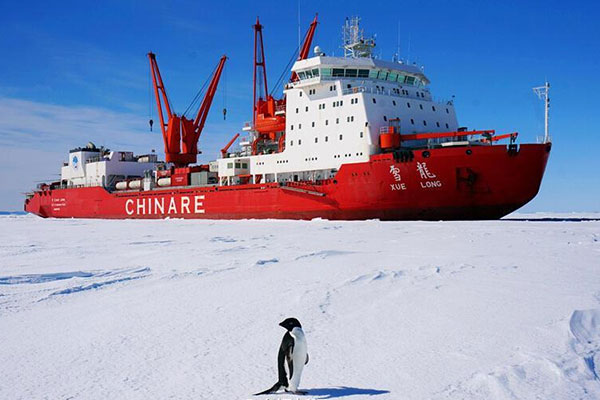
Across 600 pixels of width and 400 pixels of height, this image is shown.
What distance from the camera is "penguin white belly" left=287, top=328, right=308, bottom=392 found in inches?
113

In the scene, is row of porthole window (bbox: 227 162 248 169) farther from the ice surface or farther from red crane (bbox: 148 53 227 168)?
the ice surface

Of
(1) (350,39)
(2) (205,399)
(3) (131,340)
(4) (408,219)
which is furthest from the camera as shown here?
(1) (350,39)

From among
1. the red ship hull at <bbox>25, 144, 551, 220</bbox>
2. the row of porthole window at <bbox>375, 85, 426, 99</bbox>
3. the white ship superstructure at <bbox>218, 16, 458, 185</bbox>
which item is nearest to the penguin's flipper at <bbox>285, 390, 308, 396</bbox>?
the red ship hull at <bbox>25, 144, 551, 220</bbox>

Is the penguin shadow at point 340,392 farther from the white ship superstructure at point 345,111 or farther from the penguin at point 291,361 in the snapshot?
the white ship superstructure at point 345,111

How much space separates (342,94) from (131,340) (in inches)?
694

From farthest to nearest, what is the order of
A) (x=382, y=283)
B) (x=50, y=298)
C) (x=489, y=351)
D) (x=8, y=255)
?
(x=8, y=255) < (x=382, y=283) < (x=50, y=298) < (x=489, y=351)

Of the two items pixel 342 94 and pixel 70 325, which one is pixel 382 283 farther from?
pixel 342 94

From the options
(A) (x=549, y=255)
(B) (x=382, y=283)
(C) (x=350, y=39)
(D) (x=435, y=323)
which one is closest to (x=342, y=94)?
(C) (x=350, y=39)

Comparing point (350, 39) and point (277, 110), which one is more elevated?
point (350, 39)

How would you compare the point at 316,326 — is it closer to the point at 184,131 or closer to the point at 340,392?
the point at 340,392

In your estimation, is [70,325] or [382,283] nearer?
[70,325]

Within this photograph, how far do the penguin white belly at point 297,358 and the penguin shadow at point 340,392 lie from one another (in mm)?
118

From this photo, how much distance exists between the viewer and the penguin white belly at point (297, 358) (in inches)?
113

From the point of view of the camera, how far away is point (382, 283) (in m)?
5.79
